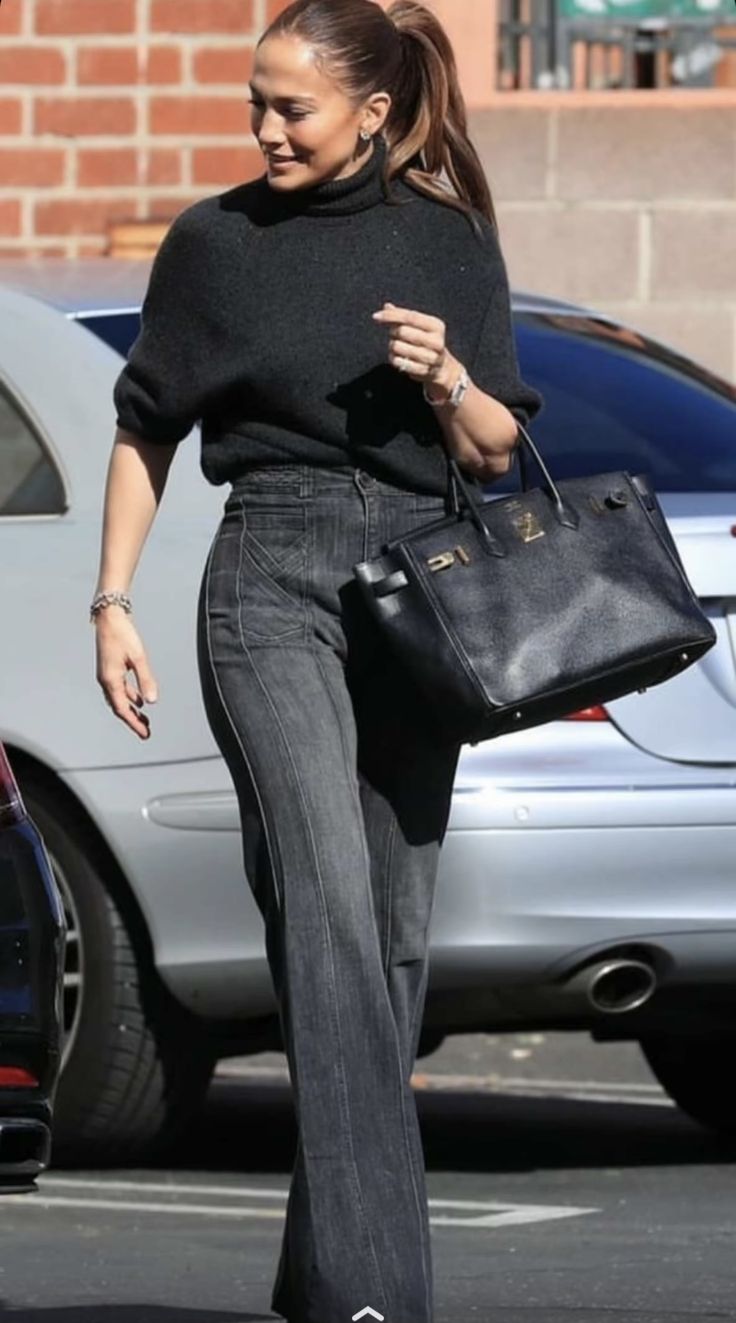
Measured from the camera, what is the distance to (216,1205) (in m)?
5.90

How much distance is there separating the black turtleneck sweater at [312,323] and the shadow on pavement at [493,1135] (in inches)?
101

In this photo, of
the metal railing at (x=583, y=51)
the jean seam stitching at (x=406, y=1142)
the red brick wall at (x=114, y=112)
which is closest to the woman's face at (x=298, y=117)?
the jean seam stitching at (x=406, y=1142)

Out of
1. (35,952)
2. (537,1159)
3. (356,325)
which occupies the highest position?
(356,325)

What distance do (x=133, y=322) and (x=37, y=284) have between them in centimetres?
35

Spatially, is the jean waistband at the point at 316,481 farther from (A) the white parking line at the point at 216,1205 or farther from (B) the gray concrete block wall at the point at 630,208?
(B) the gray concrete block wall at the point at 630,208

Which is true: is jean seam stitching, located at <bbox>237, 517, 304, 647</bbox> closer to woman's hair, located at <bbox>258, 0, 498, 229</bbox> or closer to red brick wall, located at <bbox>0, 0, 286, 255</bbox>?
woman's hair, located at <bbox>258, 0, 498, 229</bbox>

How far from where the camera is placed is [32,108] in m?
10.1

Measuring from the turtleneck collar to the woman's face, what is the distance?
2cm

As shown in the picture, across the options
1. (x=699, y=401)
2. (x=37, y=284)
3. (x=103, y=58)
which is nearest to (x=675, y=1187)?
(x=699, y=401)

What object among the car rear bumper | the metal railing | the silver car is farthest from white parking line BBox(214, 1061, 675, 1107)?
the metal railing

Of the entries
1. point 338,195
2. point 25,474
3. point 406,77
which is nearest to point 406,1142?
point 338,195

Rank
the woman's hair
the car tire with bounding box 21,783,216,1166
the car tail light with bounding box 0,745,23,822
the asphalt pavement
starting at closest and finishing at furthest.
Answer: the woman's hair < the car tail light with bounding box 0,745,23,822 < the asphalt pavement < the car tire with bounding box 21,783,216,1166

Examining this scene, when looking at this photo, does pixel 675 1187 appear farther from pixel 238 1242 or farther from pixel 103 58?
pixel 103 58

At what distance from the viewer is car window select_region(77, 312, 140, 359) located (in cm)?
625
